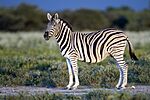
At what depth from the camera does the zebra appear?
645 inches

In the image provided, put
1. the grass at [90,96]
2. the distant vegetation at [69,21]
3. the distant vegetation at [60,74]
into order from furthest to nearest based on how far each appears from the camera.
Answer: the distant vegetation at [69,21], the distant vegetation at [60,74], the grass at [90,96]

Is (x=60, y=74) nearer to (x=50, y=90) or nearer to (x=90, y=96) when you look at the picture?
(x=50, y=90)

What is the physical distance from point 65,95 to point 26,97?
1060 mm

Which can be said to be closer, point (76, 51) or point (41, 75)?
point (76, 51)

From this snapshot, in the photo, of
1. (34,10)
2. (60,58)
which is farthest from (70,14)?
(60,58)

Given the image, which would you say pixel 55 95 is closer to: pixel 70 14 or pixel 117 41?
pixel 117 41

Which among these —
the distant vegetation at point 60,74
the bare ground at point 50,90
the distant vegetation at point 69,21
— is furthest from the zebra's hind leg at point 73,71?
the distant vegetation at point 69,21

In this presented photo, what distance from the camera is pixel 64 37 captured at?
1669cm

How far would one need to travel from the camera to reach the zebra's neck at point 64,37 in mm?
16484

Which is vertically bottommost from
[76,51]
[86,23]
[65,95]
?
[65,95]

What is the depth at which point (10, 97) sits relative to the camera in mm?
13984

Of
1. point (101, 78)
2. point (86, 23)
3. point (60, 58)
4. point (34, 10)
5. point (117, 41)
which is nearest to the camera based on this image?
point (117, 41)

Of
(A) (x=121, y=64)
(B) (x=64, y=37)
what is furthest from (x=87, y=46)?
(A) (x=121, y=64)

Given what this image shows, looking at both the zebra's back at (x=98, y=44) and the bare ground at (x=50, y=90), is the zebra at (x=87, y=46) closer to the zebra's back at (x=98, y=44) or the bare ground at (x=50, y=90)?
the zebra's back at (x=98, y=44)
